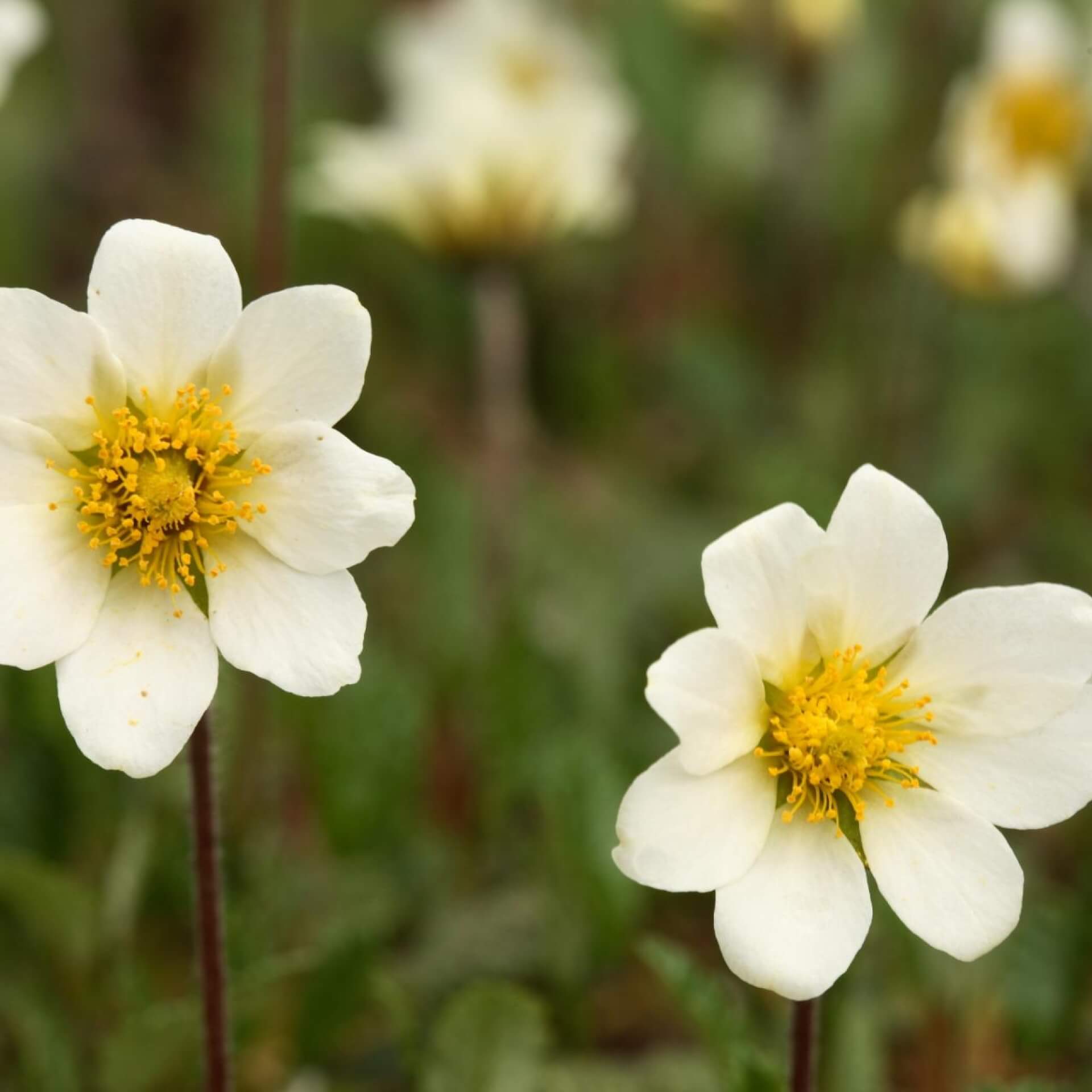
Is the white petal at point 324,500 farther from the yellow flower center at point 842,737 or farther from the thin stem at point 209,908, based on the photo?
the yellow flower center at point 842,737

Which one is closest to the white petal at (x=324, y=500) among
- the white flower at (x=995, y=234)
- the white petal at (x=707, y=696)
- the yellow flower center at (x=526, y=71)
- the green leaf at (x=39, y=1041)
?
the white petal at (x=707, y=696)

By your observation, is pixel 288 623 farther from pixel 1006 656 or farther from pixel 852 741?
pixel 1006 656

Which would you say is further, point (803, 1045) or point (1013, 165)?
point (1013, 165)

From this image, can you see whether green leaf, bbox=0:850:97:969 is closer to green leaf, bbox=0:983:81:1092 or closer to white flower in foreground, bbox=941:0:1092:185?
green leaf, bbox=0:983:81:1092

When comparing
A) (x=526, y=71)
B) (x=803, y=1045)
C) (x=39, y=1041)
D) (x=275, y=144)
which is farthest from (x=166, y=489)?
(x=526, y=71)

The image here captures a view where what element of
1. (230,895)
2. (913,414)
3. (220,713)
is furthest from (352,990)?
(913,414)

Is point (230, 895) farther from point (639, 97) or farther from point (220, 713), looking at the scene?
point (639, 97)

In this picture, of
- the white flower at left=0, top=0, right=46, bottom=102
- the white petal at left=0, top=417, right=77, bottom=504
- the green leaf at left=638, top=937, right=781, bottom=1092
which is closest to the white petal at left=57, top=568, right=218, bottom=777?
the white petal at left=0, top=417, right=77, bottom=504
